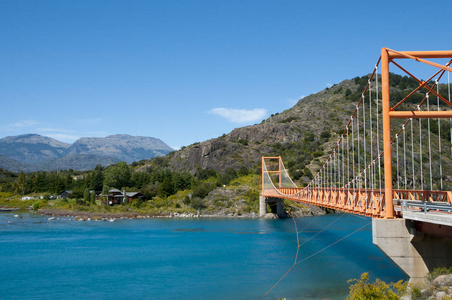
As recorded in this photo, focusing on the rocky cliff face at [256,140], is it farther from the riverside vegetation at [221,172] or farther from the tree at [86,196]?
the tree at [86,196]

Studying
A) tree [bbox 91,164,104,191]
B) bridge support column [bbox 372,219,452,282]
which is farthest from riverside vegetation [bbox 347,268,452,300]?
tree [bbox 91,164,104,191]

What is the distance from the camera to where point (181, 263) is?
2692 centimetres

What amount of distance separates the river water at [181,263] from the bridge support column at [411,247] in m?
4.72

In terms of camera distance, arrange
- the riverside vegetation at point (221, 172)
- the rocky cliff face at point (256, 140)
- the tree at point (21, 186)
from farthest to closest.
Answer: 1. the tree at point (21, 186)
2. the rocky cliff face at point (256, 140)
3. the riverside vegetation at point (221, 172)

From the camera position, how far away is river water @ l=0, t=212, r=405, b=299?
2008cm

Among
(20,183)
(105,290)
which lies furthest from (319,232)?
(20,183)

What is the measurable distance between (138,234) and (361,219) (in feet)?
106

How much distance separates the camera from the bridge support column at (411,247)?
1402 centimetres

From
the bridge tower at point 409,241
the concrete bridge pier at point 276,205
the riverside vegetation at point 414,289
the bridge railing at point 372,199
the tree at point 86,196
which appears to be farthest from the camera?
the tree at point 86,196

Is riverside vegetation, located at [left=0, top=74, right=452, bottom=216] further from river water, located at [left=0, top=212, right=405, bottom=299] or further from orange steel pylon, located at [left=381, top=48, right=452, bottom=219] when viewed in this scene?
orange steel pylon, located at [left=381, top=48, right=452, bottom=219]

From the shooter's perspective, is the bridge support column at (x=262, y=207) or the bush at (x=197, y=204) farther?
the bush at (x=197, y=204)

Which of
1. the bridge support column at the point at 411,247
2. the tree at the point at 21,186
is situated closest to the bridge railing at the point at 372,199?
the bridge support column at the point at 411,247

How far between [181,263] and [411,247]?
1640cm

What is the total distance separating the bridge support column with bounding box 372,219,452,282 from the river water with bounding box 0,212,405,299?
472cm
